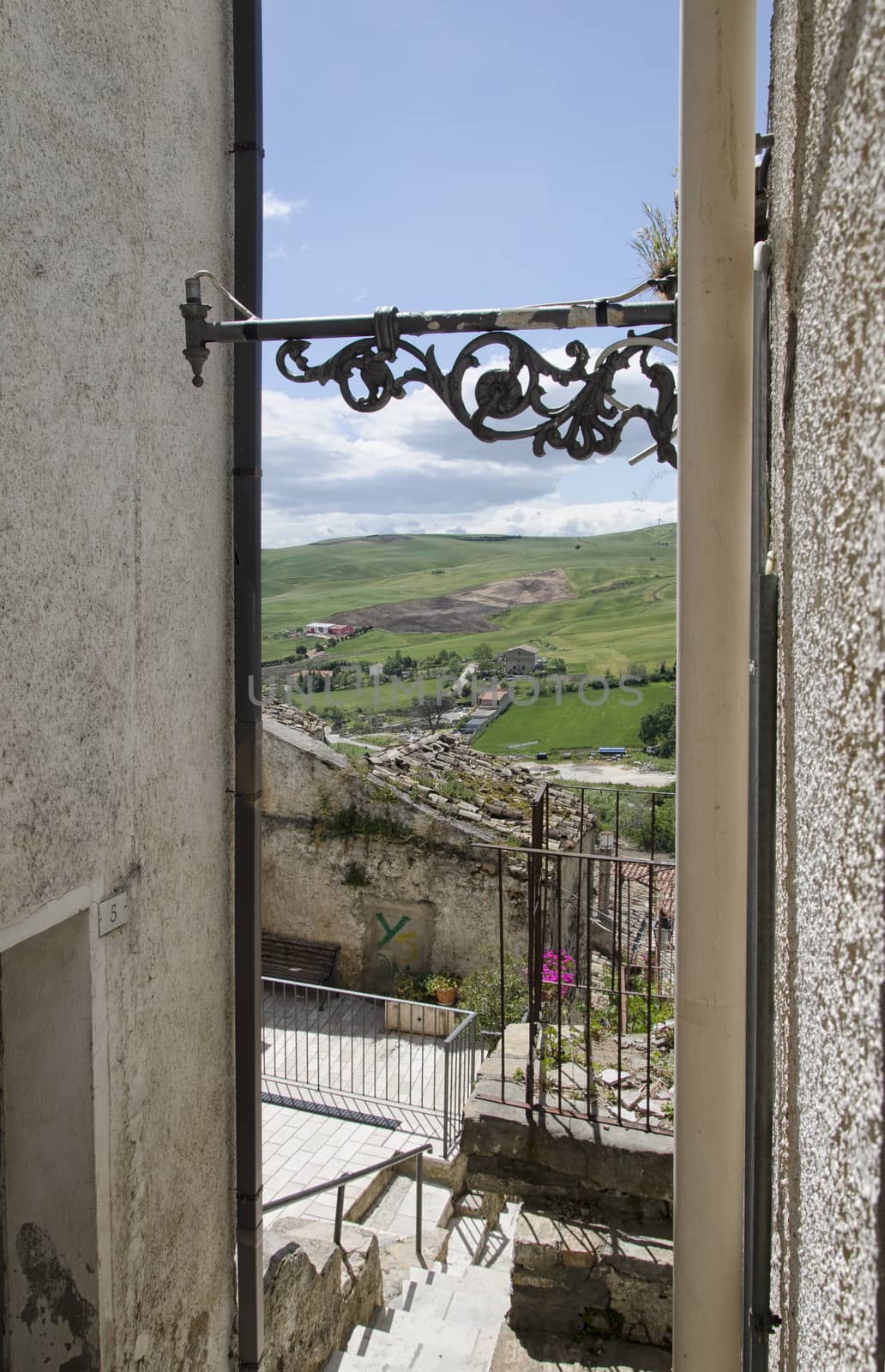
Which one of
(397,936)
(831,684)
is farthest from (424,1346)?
(397,936)

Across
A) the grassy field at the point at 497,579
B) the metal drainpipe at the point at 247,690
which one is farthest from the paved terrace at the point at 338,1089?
the metal drainpipe at the point at 247,690

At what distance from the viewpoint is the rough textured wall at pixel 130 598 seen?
1855mm

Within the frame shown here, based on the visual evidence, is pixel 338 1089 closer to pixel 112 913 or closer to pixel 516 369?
pixel 112 913

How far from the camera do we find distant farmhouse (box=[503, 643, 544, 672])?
30.3ft

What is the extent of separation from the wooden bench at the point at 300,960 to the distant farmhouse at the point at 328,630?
3.96m

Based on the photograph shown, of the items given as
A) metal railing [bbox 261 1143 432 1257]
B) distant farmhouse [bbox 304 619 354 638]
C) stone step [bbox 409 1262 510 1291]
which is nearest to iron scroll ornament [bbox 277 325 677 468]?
metal railing [bbox 261 1143 432 1257]

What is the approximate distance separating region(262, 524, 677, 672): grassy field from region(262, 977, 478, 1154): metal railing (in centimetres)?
367

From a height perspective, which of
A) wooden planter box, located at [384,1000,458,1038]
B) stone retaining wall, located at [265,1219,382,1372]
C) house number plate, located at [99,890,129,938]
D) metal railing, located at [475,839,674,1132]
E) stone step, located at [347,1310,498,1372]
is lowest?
wooden planter box, located at [384,1000,458,1038]

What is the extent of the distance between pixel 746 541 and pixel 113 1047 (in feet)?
6.39

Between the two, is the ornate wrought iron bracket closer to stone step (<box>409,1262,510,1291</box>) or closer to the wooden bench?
stone step (<box>409,1262,510,1291</box>)

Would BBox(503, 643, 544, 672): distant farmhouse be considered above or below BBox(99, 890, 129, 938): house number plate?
above

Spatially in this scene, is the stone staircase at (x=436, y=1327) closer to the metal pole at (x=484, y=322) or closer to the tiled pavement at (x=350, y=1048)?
the tiled pavement at (x=350, y=1048)

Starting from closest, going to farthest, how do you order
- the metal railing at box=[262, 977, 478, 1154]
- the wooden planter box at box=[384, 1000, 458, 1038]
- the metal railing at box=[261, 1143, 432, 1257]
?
the metal railing at box=[261, 1143, 432, 1257] < the metal railing at box=[262, 977, 478, 1154] < the wooden planter box at box=[384, 1000, 458, 1038]

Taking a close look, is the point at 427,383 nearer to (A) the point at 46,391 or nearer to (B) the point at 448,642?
(A) the point at 46,391
